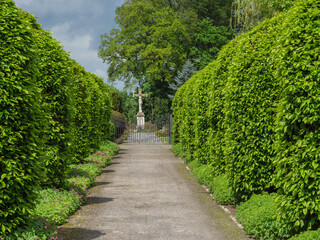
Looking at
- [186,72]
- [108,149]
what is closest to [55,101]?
[108,149]

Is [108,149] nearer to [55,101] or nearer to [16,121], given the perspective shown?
[55,101]

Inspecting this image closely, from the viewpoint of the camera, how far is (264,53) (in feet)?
22.1

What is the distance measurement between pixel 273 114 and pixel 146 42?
117 ft

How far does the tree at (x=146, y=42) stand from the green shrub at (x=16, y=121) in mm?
32483

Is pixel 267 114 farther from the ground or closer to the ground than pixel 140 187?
farther from the ground

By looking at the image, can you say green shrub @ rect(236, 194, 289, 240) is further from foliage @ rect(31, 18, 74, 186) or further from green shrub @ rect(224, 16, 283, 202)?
foliage @ rect(31, 18, 74, 186)

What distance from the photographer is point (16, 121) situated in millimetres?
5051

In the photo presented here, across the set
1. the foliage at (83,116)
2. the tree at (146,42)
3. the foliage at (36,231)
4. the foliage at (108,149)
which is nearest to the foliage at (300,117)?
the foliage at (36,231)

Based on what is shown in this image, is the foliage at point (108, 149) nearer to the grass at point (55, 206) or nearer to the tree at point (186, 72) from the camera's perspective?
the grass at point (55, 206)

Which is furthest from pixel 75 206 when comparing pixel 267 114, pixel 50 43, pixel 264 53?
pixel 264 53

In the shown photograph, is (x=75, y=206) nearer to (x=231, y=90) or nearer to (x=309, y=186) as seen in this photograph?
(x=231, y=90)

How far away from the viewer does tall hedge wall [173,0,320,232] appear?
475 cm

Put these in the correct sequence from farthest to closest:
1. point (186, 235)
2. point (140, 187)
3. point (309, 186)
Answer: point (140, 187), point (186, 235), point (309, 186)

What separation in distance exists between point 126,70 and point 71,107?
32634 mm
